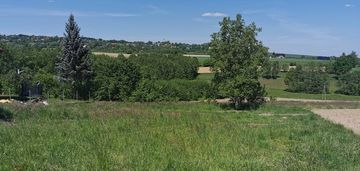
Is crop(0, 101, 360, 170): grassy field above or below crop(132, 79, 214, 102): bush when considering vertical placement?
above

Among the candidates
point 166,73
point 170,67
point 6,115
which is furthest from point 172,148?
point 170,67

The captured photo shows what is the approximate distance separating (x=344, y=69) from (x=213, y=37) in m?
87.4

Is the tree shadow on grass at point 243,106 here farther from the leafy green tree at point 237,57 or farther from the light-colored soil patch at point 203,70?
the light-colored soil patch at point 203,70

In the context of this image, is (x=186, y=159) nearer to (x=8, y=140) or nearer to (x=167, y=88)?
(x=8, y=140)

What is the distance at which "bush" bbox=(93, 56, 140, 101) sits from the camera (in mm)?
70625

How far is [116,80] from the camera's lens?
71.0 metres

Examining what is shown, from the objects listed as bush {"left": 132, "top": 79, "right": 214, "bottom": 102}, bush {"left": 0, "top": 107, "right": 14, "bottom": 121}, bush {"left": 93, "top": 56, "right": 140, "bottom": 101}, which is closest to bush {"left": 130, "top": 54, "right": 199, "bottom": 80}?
bush {"left": 132, "top": 79, "right": 214, "bottom": 102}

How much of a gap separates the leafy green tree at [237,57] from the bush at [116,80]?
Answer: 24.4 metres

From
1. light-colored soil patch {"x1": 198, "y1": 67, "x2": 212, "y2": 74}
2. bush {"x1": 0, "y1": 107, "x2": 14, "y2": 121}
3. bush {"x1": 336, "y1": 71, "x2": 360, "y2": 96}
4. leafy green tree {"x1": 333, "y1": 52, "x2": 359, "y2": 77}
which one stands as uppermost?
leafy green tree {"x1": 333, "y1": 52, "x2": 359, "y2": 77}

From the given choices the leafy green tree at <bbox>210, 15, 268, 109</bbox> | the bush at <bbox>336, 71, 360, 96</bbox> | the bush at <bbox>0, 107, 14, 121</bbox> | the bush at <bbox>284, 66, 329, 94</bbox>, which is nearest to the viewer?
the bush at <bbox>0, 107, 14, 121</bbox>

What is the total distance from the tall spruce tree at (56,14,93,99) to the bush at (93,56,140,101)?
1.63m

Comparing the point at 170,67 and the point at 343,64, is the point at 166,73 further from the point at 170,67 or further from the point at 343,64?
the point at 343,64

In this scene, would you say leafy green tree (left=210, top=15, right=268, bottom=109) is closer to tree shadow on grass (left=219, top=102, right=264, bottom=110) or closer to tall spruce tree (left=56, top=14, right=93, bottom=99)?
tree shadow on grass (left=219, top=102, right=264, bottom=110)

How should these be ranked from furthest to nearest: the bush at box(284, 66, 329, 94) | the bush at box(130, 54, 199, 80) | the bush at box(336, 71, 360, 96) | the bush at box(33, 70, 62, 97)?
1. the bush at box(130, 54, 199, 80)
2. the bush at box(284, 66, 329, 94)
3. the bush at box(336, 71, 360, 96)
4. the bush at box(33, 70, 62, 97)
